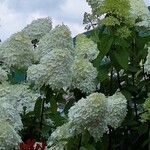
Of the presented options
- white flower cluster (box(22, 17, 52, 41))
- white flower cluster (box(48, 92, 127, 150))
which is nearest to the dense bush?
white flower cluster (box(48, 92, 127, 150))

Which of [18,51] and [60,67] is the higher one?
[18,51]

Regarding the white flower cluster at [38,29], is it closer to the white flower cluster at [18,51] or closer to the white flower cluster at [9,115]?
the white flower cluster at [18,51]

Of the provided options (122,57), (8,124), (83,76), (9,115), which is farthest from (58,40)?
(8,124)

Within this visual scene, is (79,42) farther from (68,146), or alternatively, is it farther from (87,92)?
(68,146)

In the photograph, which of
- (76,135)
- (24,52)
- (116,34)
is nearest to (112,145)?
(76,135)

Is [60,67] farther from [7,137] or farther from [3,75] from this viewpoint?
[3,75]

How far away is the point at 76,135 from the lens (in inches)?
141

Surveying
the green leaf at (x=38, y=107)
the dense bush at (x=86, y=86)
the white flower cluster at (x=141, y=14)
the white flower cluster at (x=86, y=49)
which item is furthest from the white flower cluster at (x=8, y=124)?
the white flower cluster at (x=141, y=14)

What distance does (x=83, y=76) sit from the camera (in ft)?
13.3

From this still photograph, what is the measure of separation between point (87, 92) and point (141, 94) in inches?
14.3

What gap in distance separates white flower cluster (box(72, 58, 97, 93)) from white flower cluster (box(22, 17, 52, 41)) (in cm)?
95

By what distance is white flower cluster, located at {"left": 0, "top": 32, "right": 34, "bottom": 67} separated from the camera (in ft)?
14.3

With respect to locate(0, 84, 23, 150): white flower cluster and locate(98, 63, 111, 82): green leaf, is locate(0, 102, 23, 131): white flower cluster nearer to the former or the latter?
locate(0, 84, 23, 150): white flower cluster

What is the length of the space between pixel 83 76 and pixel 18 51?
577 mm
